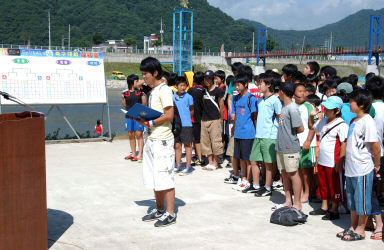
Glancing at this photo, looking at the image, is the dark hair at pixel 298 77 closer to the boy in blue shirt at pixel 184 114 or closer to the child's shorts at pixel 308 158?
the child's shorts at pixel 308 158

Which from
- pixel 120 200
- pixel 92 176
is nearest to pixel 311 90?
pixel 120 200

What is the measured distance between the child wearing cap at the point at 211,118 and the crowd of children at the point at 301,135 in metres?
0.02

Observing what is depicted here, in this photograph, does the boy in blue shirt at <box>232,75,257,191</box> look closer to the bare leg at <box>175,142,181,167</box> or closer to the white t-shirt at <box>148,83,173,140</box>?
the bare leg at <box>175,142,181,167</box>

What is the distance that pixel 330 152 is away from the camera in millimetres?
4848

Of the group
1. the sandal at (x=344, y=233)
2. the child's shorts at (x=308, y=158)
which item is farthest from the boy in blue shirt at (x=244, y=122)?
the sandal at (x=344, y=233)

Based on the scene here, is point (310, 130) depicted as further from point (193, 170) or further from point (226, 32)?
point (226, 32)

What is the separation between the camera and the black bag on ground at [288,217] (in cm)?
466

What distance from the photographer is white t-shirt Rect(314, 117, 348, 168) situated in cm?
471

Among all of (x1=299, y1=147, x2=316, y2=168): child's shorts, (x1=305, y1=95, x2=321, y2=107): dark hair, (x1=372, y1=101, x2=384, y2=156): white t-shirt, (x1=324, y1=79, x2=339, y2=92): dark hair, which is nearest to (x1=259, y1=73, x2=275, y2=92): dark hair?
(x1=305, y1=95, x2=321, y2=107): dark hair

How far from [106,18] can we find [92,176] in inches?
5567

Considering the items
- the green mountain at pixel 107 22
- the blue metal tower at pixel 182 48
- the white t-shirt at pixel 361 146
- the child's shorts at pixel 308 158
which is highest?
the green mountain at pixel 107 22

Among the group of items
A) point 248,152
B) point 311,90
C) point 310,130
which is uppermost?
point 311,90

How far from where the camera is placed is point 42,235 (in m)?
3.71

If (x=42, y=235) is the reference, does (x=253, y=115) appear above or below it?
above
